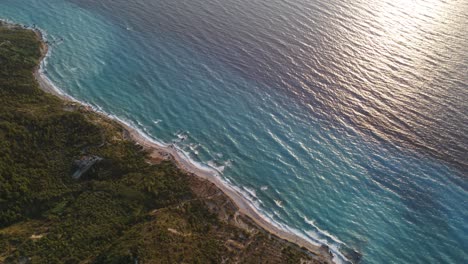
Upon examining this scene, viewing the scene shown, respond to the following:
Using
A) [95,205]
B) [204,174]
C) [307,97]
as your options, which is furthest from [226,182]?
[307,97]

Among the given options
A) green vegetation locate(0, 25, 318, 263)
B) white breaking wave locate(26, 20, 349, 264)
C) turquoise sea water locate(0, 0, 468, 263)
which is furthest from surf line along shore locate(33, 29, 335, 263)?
green vegetation locate(0, 25, 318, 263)

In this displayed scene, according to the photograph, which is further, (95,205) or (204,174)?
(204,174)

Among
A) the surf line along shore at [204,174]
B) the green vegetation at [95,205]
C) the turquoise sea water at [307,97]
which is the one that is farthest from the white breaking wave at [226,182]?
the green vegetation at [95,205]

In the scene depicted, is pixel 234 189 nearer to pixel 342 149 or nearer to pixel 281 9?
pixel 342 149

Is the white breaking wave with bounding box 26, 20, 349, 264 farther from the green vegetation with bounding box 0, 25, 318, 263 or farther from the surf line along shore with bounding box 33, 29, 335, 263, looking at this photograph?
the green vegetation with bounding box 0, 25, 318, 263

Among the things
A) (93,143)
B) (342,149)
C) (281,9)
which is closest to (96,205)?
(93,143)

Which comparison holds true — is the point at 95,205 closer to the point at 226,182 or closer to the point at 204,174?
the point at 204,174

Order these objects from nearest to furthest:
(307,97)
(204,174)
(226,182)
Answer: (226,182)
(204,174)
(307,97)

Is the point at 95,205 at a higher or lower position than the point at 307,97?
lower
